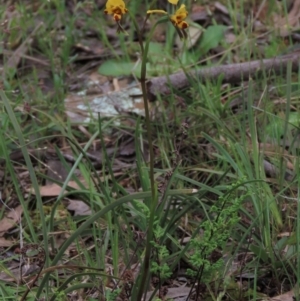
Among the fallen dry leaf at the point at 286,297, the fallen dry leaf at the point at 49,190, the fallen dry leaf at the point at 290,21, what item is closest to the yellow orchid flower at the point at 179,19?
the fallen dry leaf at the point at 286,297

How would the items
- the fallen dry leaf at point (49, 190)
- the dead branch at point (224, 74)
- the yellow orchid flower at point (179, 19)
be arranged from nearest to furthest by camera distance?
the yellow orchid flower at point (179, 19), the fallen dry leaf at point (49, 190), the dead branch at point (224, 74)

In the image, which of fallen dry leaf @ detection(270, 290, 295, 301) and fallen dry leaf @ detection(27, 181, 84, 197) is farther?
fallen dry leaf @ detection(27, 181, 84, 197)

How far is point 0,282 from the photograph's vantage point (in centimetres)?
180

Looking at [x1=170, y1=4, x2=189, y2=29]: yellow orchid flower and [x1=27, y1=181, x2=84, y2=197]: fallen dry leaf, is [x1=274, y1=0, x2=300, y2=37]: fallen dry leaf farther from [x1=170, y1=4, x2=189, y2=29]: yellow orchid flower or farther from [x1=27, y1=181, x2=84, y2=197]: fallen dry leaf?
[x1=170, y1=4, x2=189, y2=29]: yellow orchid flower

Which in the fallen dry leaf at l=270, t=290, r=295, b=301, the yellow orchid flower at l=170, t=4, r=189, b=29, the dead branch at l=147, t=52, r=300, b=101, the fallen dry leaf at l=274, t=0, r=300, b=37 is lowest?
the fallen dry leaf at l=270, t=290, r=295, b=301

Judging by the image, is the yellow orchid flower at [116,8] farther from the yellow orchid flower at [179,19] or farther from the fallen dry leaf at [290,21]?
the fallen dry leaf at [290,21]

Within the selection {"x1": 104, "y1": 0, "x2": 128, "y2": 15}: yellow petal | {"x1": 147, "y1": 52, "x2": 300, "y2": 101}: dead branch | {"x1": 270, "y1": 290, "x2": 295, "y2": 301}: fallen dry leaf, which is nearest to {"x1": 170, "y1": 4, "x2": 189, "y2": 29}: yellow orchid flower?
{"x1": 104, "y1": 0, "x2": 128, "y2": 15}: yellow petal

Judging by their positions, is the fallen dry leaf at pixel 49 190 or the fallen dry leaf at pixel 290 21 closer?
the fallen dry leaf at pixel 49 190

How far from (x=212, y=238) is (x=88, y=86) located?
1.78 metres

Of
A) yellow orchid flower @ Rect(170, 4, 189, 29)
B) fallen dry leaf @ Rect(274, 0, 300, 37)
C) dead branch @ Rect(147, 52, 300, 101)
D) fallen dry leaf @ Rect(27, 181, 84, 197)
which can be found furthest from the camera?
fallen dry leaf @ Rect(274, 0, 300, 37)

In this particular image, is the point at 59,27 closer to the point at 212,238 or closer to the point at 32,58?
the point at 32,58

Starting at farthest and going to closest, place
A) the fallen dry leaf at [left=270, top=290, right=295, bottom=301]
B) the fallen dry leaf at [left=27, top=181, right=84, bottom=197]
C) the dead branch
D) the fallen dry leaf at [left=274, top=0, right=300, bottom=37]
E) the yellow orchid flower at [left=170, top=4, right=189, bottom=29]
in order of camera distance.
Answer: the fallen dry leaf at [left=274, top=0, right=300, bottom=37] → the dead branch → the fallen dry leaf at [left=27, top=181, right=84, bottom=197] → the fallen dry leaf at [left=270, top=290, right=295, bottom=301] → the yellow orchid flower at [left=170, top=4, right=189, bottom=29]

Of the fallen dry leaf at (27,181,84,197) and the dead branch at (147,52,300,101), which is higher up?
the dead branch at (147,52,300,101)

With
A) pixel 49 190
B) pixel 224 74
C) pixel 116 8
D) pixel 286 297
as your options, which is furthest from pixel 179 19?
pixel 224 74
